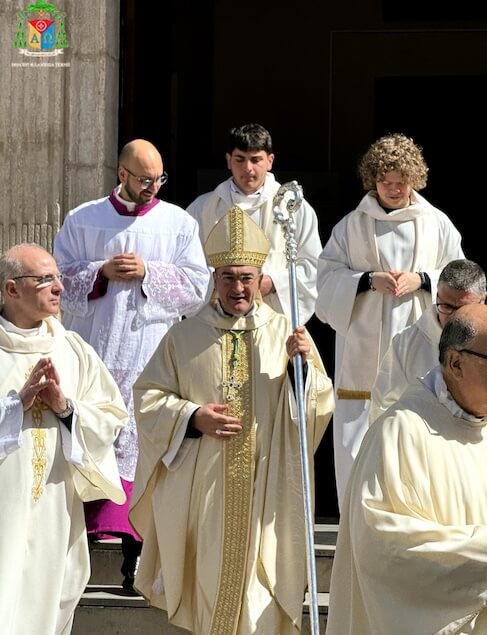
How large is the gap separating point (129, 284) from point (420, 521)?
346 cm

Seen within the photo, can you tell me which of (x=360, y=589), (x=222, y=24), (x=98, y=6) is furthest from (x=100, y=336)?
(x=222, y=24)

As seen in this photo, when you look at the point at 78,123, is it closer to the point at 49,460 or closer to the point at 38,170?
the point at 38,170

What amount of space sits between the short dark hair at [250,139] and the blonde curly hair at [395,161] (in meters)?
0.54

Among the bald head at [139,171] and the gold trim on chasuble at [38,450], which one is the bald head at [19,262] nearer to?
the gold trim on chasuble at [38,450]

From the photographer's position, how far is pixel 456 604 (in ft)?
16.9

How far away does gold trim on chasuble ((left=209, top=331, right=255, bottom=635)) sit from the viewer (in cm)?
737

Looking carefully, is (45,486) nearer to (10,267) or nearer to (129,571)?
(10,267)

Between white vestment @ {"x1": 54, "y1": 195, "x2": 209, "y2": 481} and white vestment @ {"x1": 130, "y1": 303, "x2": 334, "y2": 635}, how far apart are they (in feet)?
2.24

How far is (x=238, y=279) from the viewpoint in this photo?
7551 mm

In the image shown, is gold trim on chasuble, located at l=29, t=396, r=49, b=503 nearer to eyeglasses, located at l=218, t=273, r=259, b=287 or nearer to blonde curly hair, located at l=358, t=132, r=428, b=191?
eyeglasses, located at l=218, t=273, r=259, b=287

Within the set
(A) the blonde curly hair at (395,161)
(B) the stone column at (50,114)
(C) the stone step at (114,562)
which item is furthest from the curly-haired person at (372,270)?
(B) the stone column at (50,114)

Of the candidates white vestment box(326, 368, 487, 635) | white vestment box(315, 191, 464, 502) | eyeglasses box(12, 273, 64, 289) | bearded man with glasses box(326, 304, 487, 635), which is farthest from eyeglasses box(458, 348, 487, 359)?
white vestment box(315, 191, 464, 502)

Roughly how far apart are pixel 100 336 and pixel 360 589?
3276 millimetres

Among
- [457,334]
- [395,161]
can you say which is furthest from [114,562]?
[457,334]
